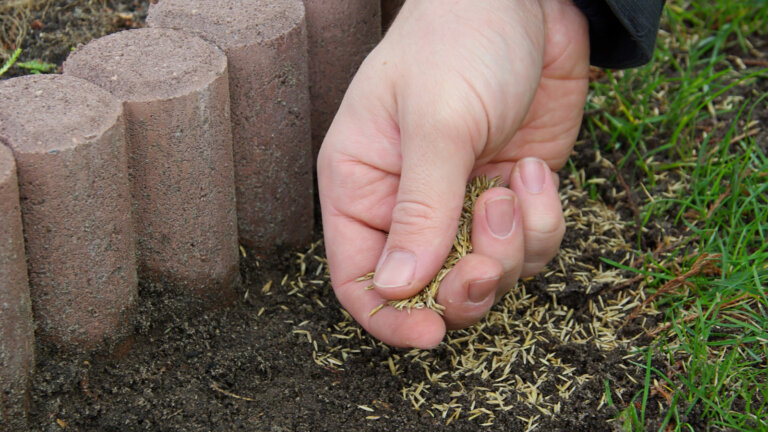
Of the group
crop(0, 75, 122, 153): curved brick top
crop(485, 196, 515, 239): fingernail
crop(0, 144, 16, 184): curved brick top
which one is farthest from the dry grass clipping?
crop(0, 144, 16, 184): curved brick top

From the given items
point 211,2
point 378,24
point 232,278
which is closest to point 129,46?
point 211,2

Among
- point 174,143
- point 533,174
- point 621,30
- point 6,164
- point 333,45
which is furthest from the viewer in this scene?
point 333,45

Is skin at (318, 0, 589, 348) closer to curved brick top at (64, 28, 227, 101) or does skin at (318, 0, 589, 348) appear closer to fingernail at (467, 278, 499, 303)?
fingernail at (467, 278, 499, 303)

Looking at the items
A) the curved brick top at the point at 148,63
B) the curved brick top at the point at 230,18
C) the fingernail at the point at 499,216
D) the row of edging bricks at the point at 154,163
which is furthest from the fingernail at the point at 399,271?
the curved brick top at the point at 230,18

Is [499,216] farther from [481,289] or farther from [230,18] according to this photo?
[230,18]

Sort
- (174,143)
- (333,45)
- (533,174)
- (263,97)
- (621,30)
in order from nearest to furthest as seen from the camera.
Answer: (174,143) → (533,174) → (263,97) → (621,30) → (333,45)

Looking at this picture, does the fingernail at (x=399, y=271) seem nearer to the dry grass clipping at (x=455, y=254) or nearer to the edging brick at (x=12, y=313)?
the dry grass clipping at (x=455, y=254)

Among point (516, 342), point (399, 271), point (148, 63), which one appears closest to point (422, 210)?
point (399, 271)
